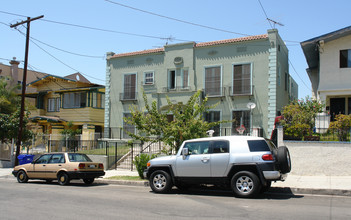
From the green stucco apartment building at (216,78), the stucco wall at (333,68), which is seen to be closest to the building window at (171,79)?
the green stucco apartment building at (216,78)

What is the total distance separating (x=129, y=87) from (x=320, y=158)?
15747mm

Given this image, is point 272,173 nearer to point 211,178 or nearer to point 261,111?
point 211,178

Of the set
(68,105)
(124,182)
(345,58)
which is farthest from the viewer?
(68,105)

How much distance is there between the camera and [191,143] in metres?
11.2

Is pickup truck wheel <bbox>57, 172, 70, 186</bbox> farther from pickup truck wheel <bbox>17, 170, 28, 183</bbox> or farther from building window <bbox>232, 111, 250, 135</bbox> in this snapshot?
building window <bbox>232, 111, 250, 135</bbox>

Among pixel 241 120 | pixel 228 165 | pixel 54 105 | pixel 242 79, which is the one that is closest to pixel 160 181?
pixel 228 165

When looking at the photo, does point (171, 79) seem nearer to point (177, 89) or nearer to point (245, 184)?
point (177, 89)

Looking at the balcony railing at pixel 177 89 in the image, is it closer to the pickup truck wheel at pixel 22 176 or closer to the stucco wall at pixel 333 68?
the stucco wall at pixel 333 68

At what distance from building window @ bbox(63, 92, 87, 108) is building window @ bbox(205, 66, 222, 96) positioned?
12.7m

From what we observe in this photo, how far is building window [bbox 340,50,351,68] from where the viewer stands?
63.7 ft

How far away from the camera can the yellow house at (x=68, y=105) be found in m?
30.8

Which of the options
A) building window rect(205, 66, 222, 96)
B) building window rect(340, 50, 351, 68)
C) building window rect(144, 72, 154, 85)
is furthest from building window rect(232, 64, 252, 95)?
building window rect(144, 72, 154, 85)

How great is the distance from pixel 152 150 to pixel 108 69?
9329 mm

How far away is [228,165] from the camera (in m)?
10.3
